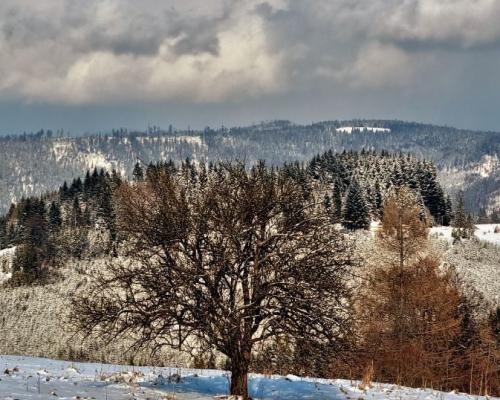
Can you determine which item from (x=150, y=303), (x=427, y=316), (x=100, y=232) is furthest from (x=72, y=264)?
(x=150, y=303)

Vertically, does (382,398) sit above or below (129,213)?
below

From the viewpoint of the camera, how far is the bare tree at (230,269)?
49.0ft

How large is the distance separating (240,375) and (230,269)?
2.75 meters

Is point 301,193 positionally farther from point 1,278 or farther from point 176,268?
point 1,278

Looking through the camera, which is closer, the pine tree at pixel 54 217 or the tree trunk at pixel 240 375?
the tree trunk at pixel 240 375

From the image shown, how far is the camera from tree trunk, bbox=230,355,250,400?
15.5m

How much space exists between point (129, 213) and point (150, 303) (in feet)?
7.74

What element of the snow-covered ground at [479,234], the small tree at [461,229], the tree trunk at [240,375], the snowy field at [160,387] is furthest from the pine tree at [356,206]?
the tree trunk at [240,375]

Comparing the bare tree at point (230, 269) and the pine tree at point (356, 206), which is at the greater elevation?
the pine tree at point (356, 206)

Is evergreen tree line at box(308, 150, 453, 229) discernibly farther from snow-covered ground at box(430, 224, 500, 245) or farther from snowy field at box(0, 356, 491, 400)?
snowy field at box(0, 356, 491, 400)

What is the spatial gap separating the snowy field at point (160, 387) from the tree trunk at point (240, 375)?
0.44 meters

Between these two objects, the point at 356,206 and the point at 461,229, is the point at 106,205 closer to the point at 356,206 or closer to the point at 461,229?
the point at 356,206

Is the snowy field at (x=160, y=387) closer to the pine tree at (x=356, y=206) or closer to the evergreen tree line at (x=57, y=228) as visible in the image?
the evergreen tree line at (x=57, y=228)

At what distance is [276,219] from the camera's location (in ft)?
52.6
